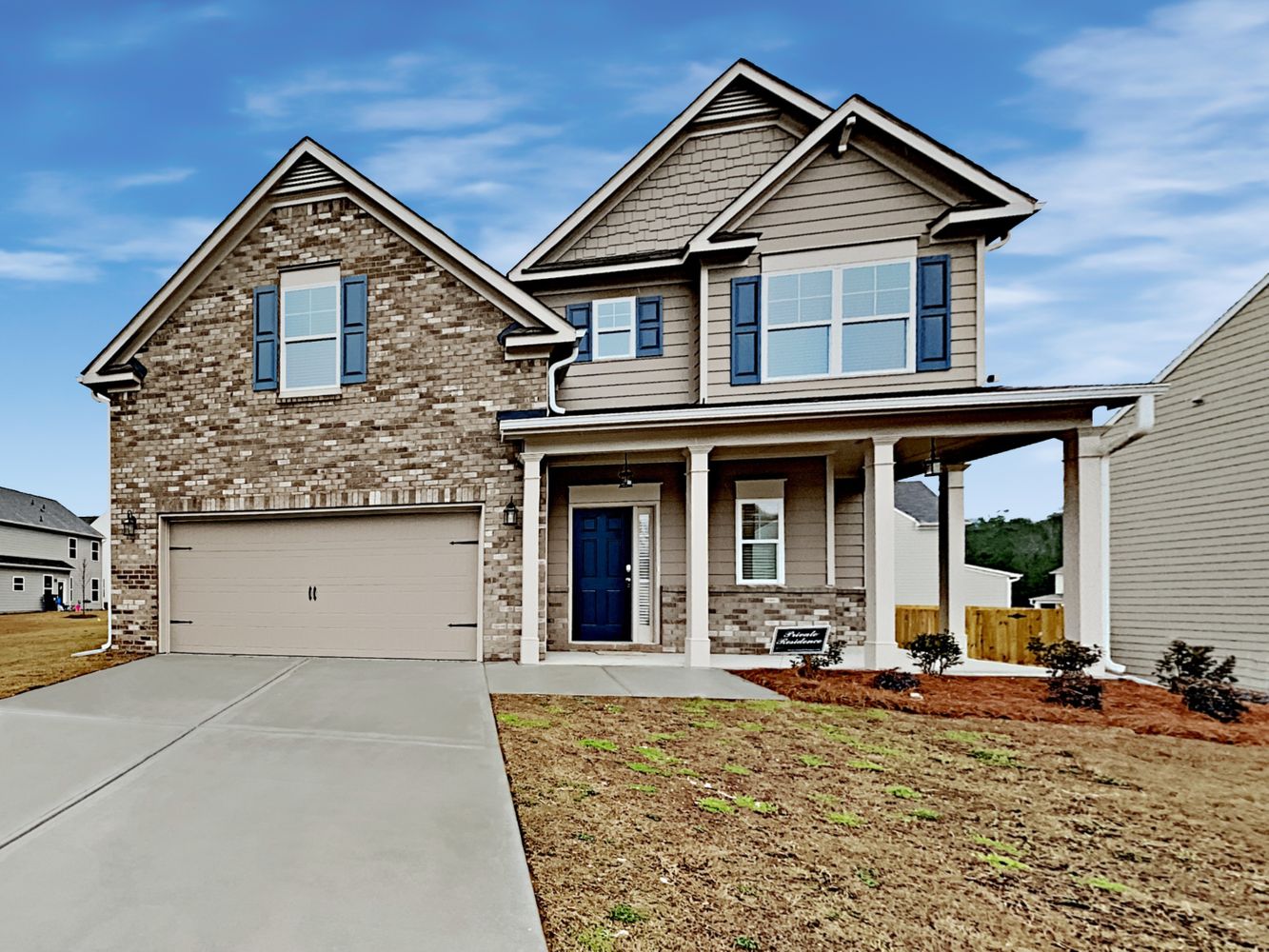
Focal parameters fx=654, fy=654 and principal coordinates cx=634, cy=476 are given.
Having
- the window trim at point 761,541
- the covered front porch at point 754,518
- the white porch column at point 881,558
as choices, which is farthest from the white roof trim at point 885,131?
the window trim at point 761,541

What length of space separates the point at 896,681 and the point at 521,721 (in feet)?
14.3

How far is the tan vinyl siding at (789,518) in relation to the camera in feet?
35.3

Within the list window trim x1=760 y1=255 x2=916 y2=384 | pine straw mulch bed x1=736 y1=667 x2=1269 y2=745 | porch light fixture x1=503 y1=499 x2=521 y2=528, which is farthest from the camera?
window trim x1=760 y1=255 x2=916 y2=384

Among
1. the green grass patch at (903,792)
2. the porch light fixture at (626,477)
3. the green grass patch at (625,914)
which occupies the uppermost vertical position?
the porch light fixture at (626,477)

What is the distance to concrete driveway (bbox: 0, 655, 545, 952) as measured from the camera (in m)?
2.94

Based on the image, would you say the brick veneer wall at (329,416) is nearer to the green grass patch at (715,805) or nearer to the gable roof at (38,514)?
the green grass patch at (715,805)

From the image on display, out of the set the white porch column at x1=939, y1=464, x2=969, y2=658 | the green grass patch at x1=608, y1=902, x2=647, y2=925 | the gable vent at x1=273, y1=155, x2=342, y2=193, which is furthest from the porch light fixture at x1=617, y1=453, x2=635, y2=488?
the green grass patch at x1=608, y1=902, x2=647, y2=925

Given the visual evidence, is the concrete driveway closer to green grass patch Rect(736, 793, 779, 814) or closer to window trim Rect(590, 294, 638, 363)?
green grass patch Rect(736, 793, 779, 814)

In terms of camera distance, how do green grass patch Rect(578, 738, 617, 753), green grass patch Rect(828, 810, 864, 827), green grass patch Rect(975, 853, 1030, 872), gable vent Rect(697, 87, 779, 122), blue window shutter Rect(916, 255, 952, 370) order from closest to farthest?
green grass patch Rect(975, 853, 1030, 872)
green grass patch Rect(828, 810, 864, 827)
green grass patch Rect(578, 738, 617, 753)
blue window shutter Rect(916, 255, 952, 370)
gable vent Rect(697, 87, 779, 122)

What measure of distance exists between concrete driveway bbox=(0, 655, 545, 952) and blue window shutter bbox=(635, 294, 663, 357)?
656 cm

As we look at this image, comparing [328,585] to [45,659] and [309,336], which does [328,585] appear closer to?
[309,336]

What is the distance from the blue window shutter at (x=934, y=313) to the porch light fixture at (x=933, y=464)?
122 cm

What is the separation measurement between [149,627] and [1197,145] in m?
20.0

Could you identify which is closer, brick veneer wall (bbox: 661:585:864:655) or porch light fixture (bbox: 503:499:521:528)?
porch light fixture (bbox: 503:499:521:528)
